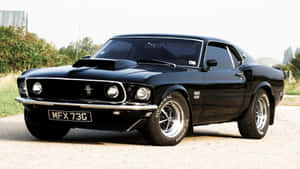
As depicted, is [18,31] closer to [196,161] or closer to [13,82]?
[13,82]

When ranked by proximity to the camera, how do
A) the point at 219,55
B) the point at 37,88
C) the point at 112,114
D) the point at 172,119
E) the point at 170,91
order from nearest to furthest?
the point at 112,114, the point at 170,91, the point at 37,88, the point at 172,119, the point at 219,55

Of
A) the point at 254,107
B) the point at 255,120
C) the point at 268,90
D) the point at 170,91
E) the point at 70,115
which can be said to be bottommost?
the point at 255,120

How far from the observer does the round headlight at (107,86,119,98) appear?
7504 mm

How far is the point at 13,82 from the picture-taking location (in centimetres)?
3141

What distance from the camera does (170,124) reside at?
26.8 feet

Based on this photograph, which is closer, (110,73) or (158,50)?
(110,73)

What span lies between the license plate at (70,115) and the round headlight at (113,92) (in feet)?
1.09

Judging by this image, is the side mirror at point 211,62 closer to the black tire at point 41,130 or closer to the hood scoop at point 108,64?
the hood scoop at point 108,64

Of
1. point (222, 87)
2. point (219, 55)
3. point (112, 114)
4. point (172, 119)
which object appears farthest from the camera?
point (219, 55)

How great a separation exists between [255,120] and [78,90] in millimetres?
3539

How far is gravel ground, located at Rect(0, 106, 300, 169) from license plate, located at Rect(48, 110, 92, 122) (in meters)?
0.34

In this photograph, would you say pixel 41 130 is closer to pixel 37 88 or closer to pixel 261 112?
pixel 37 88

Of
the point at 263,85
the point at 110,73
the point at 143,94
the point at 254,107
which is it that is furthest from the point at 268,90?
the point at 110,73

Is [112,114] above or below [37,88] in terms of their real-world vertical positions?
below
